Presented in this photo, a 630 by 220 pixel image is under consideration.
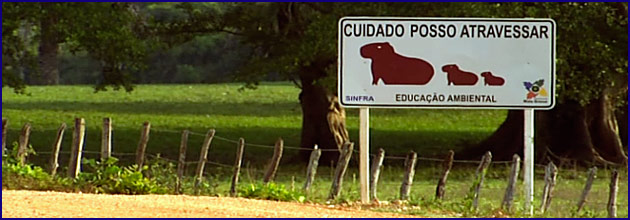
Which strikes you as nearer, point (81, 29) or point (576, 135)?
point (81, 29)

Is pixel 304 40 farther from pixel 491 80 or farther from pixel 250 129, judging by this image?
pixel 250 129

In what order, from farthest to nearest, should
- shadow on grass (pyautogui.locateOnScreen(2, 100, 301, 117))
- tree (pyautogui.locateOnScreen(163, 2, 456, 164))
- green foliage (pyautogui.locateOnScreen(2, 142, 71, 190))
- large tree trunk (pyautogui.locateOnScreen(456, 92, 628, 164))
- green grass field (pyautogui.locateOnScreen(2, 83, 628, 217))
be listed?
shadow on grass (pyautogui.locateOnScreen(2, 100, 301, 117)), large tree trunk (pyautogui.locateOnScreen(456, 92, 628, 164)), tree (pyautogui.locateOnScreen(163, 2, 456, 164)), green grass field (pyautogui.locateOnScreen(2, 83, 628, 217)), green foliage (pyautogui.locateOnScreen(2, 142, 71, 190))

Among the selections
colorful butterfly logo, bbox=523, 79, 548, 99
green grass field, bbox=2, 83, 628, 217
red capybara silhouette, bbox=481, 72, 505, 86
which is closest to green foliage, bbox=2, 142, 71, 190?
green grass field, bbox=2, 83, 628, 217

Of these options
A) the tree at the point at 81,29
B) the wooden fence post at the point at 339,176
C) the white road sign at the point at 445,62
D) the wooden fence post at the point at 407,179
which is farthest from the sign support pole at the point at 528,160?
the tree at the point at 81,29

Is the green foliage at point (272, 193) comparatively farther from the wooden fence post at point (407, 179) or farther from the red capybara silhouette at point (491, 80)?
the red capybara silhouette at point (491, 80)

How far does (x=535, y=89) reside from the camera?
514 inches

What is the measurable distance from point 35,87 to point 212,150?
75.8ft

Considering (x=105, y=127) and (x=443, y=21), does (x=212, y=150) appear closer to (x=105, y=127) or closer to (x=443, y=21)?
(x=105, y=127)

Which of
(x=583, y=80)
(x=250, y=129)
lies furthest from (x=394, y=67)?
(x=250, y=129)

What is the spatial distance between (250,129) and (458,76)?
24080 millimetres

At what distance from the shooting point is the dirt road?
10.5 m

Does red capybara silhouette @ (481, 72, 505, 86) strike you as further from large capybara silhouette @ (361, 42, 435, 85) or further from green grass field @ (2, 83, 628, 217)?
green grass field @ (2, 83, 628, 217)

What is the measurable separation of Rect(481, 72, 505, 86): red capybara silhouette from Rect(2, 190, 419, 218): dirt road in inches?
75.8

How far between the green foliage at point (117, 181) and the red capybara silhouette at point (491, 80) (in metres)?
3.69
